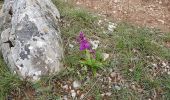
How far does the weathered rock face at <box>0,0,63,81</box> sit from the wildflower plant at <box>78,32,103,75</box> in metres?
0.30

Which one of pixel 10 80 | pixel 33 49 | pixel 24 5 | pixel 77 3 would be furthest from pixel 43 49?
pixel 77 3

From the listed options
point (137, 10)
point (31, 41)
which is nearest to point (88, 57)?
point (31, 41)

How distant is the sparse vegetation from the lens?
3.74 m

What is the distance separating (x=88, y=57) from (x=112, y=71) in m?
0.39

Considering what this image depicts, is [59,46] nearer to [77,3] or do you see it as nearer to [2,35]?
[2,35]

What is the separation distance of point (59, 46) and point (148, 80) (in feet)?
4.07

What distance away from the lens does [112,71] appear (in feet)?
13.3

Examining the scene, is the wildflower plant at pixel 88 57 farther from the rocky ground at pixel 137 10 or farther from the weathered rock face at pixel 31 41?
the rocky ground at pixel 137 10

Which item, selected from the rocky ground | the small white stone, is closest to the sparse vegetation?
the small white stone

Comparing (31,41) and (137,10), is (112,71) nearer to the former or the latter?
(31,41)

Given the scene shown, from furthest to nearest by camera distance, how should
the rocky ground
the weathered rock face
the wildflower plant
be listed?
the rocky ground
the wildflower plant
the weathered rock face

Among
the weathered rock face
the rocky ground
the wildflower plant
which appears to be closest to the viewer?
the weathered rock face

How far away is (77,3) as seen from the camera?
5449 mm

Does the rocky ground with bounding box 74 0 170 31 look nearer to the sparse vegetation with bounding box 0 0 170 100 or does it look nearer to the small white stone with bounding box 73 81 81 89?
the sparse vegetation with bounding box 0 0 170 100
